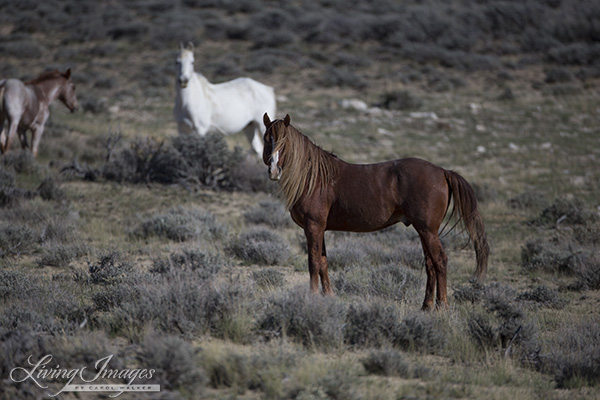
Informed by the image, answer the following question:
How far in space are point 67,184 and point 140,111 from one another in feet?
21.8

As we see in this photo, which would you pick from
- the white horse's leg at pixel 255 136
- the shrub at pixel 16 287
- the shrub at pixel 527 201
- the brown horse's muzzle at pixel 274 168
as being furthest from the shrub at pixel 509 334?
the white horse's leg at pixel 255 136

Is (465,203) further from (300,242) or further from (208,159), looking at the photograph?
(208,159)

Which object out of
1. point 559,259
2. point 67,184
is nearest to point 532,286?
point 559,259

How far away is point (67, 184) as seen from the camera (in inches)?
436

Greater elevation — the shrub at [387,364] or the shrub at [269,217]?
the shrub at [387,364]

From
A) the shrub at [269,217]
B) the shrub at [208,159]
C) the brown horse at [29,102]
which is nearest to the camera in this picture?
the shrub at [269,217]

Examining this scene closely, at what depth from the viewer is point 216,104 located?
1195cm

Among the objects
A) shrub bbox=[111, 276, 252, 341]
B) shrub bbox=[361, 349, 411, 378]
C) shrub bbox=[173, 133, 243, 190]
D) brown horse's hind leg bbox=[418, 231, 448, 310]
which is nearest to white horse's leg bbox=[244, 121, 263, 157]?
shrub bbox=[173, 133, 243, 190]

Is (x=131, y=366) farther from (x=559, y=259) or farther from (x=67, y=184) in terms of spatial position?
(x=67, y=184)

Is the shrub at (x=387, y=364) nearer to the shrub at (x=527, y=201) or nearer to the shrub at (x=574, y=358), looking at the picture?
the shrub at (x=574, y=358)

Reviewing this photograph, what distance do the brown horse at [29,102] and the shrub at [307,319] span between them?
8.91 m

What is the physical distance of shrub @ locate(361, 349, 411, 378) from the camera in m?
4.15

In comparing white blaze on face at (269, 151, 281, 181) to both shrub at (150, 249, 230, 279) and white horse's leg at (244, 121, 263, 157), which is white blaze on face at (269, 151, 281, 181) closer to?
shrub at (150, 249, 230, 279)

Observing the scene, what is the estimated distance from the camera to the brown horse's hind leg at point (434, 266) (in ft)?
17.3
